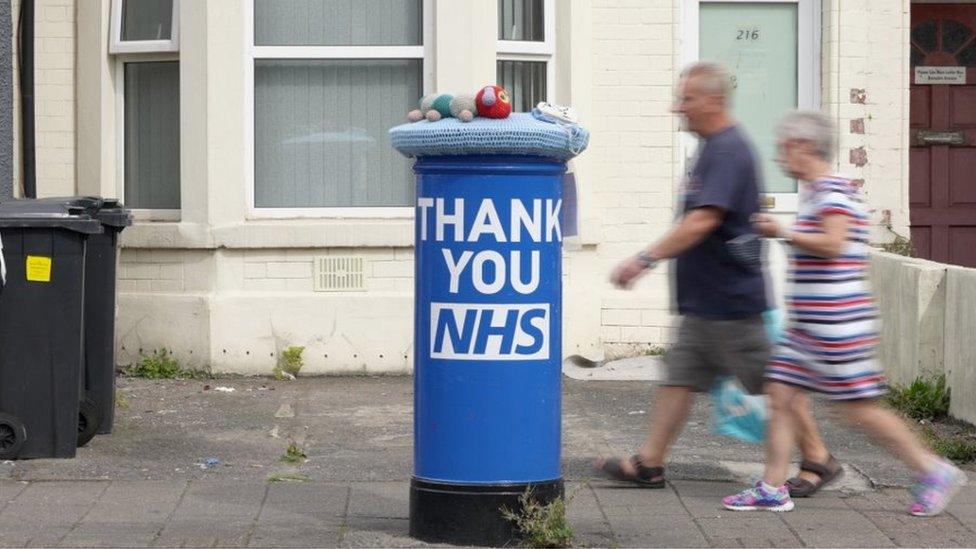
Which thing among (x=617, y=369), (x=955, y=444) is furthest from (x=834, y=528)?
(x=617, y=369)

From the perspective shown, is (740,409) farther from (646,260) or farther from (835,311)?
(646,260)

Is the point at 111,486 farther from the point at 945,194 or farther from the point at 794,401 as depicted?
the point at 945,194

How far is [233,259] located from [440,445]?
195 inches

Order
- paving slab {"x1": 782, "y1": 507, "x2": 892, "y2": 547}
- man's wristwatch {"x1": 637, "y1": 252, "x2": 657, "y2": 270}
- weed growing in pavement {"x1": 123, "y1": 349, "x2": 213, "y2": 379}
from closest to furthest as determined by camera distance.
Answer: paving slab {"x1": 782, "y1": 507, "x2": 892, "y2": 547}, man's wristwatch {"x1": 637, "y1": 252, "x2": 657, "y2": 270}, weed growing in pavement {"x1": 123, "y1": 349, "x2": 213, "y2": 379}

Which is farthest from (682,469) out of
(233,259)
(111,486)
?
(233,259)

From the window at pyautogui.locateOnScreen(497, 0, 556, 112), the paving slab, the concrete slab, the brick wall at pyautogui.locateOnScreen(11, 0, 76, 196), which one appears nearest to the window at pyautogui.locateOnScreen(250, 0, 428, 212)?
the window at pyautogui.locateOnScreen(497, 0, 556, 112)

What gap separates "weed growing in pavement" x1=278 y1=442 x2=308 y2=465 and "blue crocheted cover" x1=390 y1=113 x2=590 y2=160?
2.31m

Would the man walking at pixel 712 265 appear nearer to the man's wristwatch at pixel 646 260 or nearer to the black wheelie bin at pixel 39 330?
the man's wristwatch at pixel 646 260

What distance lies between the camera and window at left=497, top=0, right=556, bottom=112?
10.9 metres

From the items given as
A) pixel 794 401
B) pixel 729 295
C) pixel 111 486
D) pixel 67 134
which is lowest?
pixel 111 486

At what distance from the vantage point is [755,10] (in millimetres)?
11266

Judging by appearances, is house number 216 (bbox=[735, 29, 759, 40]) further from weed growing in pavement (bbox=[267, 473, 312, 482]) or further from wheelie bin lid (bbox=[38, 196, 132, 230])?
weed growing in pavement (bbox=[267, 473, 312, 482])

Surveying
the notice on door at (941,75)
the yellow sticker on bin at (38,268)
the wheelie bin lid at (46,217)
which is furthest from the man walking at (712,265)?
the notice on door at (941,75)

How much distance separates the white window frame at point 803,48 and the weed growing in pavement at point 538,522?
587cm
